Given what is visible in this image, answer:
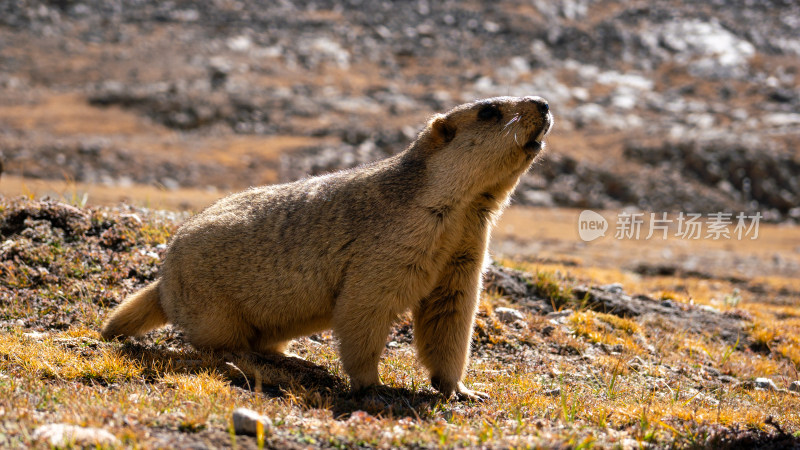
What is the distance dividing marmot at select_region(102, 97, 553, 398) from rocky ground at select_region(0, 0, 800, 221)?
21.0m

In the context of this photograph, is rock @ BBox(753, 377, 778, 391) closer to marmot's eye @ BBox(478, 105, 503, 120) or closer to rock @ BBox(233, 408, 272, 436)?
marmot's eye @ BBox(478, 105, 503, 120)

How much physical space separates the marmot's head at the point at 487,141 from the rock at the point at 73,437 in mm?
3705

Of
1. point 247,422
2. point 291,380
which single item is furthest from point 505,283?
point 247,422

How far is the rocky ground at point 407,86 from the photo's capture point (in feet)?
122

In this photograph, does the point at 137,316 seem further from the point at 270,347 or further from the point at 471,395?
the point at 471,395

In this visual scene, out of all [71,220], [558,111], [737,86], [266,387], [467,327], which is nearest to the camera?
[266,387]

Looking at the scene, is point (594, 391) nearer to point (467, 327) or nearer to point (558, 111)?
point (467, 327)

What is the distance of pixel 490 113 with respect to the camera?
7125mm

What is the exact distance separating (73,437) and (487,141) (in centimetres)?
433

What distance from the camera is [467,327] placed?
7.25 metres

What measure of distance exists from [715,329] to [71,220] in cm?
980

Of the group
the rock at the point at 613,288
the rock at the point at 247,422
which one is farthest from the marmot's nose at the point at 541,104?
the rock at the point at 613,288

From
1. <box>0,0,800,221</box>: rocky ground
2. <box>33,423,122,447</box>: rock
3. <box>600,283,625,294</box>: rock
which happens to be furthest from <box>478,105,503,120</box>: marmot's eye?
<box>0,0,800,221</box>: rocky ground

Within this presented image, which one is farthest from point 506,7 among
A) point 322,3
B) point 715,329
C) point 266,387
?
point 266,387
